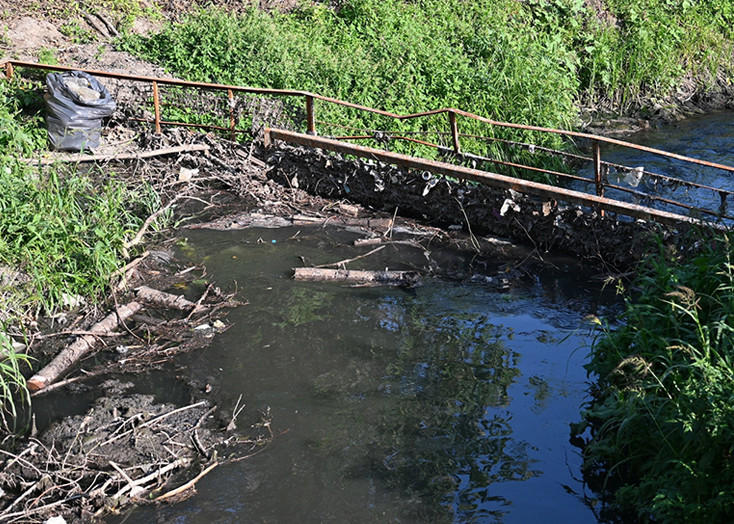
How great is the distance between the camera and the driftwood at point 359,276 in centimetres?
745

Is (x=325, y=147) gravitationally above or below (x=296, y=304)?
above

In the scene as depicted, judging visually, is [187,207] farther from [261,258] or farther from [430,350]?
[430,350]

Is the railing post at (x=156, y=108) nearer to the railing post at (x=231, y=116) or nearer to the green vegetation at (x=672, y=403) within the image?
the railing post at (x=231, y=116)

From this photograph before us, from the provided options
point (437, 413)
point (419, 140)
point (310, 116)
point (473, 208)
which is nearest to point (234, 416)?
point (437, 413)

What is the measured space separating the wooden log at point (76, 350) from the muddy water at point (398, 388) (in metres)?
0.89

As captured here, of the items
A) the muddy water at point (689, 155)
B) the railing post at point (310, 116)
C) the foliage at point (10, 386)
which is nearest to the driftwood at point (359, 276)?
the foliage at point (10, 386)

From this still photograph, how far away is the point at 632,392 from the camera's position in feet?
15.5

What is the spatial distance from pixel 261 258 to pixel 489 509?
4.25m

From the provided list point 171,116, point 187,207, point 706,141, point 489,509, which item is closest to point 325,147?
point 187,207

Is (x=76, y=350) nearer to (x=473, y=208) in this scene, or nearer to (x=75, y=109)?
(x=473, y=208)

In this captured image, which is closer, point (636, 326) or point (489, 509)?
point (489, 509)

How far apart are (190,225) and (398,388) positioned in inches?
159

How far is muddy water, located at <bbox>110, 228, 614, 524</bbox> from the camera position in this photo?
4.66 metres

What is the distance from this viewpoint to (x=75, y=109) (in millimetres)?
9852
